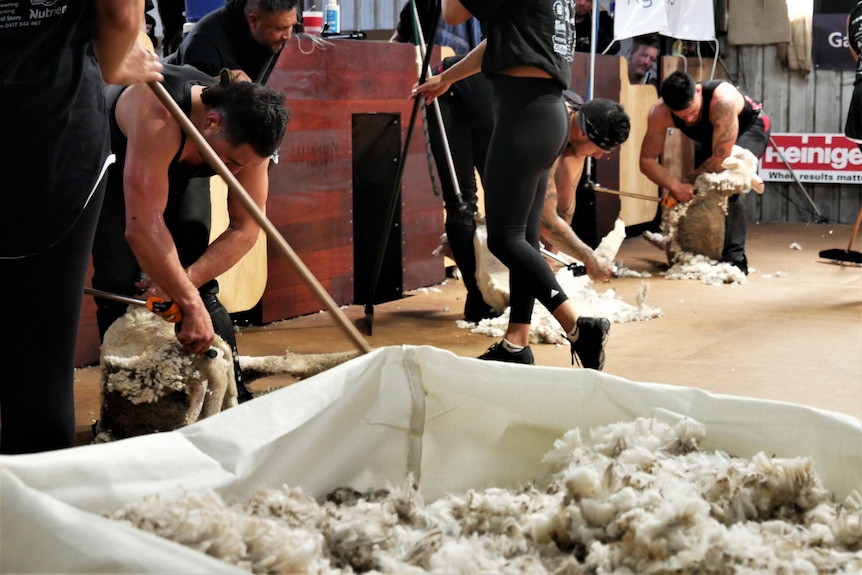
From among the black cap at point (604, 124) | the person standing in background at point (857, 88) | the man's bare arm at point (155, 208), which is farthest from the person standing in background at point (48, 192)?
the person standing in background at point (857, 88)

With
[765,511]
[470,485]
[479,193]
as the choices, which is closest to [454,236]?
[479,193]

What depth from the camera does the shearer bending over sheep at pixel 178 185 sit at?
250 centimetres

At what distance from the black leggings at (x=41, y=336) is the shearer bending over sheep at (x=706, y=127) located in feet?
15.0

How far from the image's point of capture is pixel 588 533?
1.54 m

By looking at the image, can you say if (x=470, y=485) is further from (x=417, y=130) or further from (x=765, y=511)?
(x=417, y=130)

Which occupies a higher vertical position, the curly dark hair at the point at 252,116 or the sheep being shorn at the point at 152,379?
the curly dark hair at the point at 252,116

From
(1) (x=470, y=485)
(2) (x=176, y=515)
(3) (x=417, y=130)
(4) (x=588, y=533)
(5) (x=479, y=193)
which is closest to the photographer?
(2) (x=176, y=515)

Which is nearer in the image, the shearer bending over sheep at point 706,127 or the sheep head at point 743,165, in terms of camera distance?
the shearer bending over sheep at point 706,127

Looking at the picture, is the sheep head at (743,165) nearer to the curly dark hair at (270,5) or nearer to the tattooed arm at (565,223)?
the tattooed arm at (565,223)

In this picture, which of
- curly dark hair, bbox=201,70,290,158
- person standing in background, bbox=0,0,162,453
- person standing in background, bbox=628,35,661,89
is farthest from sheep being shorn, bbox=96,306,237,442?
person standing in background, bbox=628,35,661,89

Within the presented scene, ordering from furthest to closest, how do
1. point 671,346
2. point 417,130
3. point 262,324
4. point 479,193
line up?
point 479,193
point 417,130
point 262,324
point 671,346

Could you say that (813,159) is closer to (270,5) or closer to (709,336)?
(709,336)

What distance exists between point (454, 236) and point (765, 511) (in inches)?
120

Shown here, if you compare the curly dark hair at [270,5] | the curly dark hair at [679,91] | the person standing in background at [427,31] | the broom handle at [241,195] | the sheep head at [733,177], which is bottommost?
the sheep head at [733,177]
